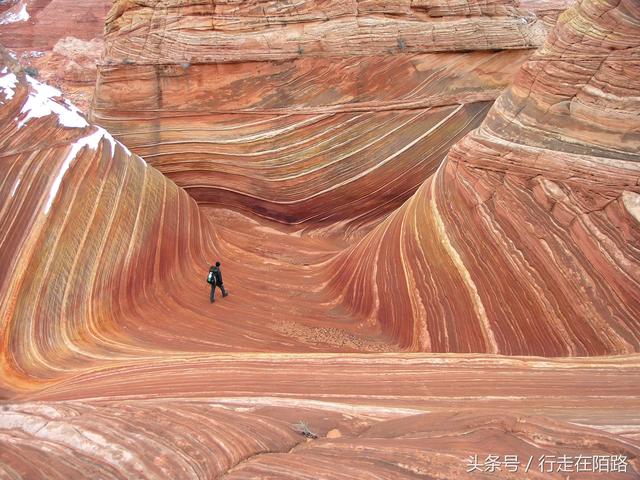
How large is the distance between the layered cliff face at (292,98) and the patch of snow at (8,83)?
10.1 ft

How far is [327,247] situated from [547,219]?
4.77 m

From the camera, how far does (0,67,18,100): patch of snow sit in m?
7.43

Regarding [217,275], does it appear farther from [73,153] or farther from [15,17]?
[15,17]

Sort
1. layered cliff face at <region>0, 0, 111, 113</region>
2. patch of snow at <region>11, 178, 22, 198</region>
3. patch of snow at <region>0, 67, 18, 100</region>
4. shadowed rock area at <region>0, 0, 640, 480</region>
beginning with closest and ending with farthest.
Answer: shadowed rock area at <region>0, 0, 640, 480</region>
patch of snow at <region>11, 178, 22, 198</region>
patch of snow at <region>0, 67, 18, 100</region>
layered cliff face at <region>0, 0, 111, 113</region>

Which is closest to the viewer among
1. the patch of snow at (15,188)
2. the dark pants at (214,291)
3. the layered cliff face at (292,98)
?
the patch of snow at (15,188)

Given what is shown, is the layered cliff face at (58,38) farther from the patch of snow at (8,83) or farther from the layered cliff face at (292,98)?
Answer: the patch of snow at (8,83)

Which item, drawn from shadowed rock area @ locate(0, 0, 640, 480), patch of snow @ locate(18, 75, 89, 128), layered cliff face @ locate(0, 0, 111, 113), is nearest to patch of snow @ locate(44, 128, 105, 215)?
shadowed rock area @ locate(0, 0, 640, 480)

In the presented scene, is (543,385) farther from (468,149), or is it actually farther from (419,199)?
(419,199)

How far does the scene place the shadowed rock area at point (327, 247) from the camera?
3363 mm

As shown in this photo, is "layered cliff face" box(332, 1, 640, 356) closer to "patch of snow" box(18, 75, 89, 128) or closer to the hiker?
the hiker

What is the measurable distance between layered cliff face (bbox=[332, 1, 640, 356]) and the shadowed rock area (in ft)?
0.08

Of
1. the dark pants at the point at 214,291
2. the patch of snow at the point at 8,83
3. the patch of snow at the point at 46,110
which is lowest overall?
the dark pants at the point at 214,291

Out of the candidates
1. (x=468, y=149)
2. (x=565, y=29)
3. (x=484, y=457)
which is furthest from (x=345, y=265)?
(x=484, y=457)

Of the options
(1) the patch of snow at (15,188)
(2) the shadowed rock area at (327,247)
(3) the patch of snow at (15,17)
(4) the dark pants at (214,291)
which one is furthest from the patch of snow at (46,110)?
(3) the patch of snow at (15,17)
